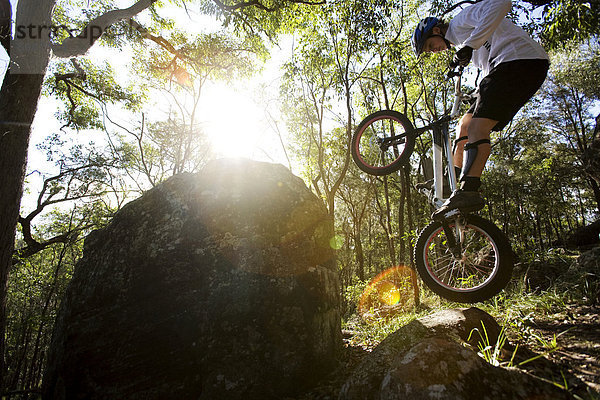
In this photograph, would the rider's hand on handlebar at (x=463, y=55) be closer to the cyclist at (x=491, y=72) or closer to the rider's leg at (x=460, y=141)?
the cyclist at (x=491, y=72)

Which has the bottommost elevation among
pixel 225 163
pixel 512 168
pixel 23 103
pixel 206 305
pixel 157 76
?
pixel 206 305

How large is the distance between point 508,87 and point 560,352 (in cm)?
229

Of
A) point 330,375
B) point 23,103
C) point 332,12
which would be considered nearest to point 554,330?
point 330,375

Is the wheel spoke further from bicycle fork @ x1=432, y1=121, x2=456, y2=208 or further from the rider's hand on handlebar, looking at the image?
the rider's hand on handlebar

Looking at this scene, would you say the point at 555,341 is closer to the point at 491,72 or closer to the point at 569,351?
the point at 569,351

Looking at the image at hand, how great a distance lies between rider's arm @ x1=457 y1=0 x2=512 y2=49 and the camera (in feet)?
8.25

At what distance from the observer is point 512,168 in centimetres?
1911

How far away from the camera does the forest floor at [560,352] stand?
1.77 m

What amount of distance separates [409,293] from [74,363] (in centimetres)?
1000

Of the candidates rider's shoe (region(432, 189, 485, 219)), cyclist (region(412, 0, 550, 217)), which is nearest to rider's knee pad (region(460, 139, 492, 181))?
cyclist (region(412, 0, 550, 217))

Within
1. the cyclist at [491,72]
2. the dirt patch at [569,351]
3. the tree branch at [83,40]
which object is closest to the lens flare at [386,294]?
the dirt patch at [569,351]

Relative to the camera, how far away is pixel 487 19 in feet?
8.39

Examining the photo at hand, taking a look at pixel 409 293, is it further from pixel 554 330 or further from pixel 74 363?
pixel 74 363

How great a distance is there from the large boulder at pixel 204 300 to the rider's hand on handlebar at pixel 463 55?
2.32 metres
